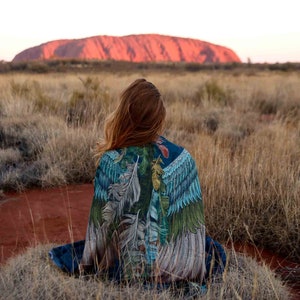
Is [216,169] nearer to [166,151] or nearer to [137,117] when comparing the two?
[166,151]

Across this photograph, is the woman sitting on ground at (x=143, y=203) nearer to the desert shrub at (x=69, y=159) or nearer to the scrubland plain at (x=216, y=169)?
the scrubland plain at (x=216, y=169)

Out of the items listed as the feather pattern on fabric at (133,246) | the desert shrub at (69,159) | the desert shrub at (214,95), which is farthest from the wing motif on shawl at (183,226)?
the desert shrub at (214,95)

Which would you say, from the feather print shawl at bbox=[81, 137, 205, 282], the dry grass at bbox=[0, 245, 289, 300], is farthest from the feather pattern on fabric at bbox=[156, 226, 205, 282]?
the dry grass at bbox=[0, 245, 289, 300]

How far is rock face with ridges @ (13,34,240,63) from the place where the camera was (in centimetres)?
11688

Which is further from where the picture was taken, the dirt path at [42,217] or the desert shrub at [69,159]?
the desert shrub at [69,159]

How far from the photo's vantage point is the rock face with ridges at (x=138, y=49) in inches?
4601

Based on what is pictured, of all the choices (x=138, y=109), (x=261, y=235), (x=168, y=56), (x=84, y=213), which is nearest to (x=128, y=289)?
(x=138, y=109)

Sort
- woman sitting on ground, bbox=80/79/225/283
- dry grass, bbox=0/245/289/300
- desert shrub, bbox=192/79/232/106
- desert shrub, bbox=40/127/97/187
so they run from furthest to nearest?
desert shrub, bbox=192/79/232/106 → desert shrub, bbox=40/127/97/187 → woman sitting on ground, bbox=80/79/225/283 → dry grass, bbox=0/245/289/300

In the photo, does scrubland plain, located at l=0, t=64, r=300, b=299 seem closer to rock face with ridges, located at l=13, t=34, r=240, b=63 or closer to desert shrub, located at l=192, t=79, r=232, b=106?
desert shrub, located at l=192, t=79, r=232, b=106

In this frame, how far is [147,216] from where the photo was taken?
287 centimetres

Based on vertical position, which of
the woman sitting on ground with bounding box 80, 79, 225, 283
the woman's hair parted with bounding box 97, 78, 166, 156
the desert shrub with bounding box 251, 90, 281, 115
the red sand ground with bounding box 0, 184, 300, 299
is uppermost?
the woman's hair parted with bounding box 97, 78, 166, 156

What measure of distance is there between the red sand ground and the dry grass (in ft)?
1.62

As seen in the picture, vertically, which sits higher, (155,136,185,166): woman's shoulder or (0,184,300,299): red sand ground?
(155,136,185,166): woman's shoulder

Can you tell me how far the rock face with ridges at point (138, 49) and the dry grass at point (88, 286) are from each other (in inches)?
4367
